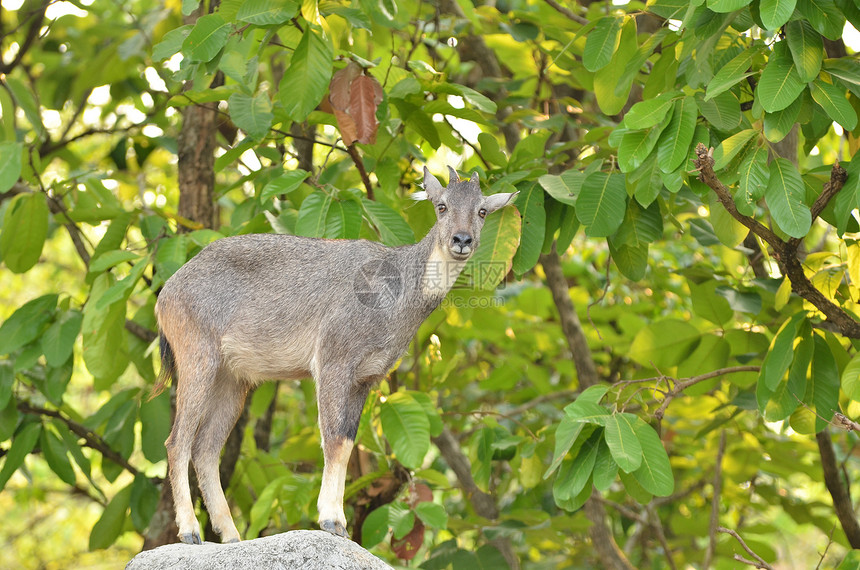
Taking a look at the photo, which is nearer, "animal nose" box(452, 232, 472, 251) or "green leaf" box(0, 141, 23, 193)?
"animal nose" box(452, 232, 472, 251)

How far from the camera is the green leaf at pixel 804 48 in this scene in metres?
4.86

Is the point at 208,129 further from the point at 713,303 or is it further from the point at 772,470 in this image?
the point at 772,470

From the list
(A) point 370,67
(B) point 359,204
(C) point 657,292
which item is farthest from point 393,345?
(C) point 657,292

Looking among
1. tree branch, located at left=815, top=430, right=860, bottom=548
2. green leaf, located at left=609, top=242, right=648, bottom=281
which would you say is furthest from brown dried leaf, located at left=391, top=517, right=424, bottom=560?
tree branch, located at left=815, top=430, right=860, bottom=548

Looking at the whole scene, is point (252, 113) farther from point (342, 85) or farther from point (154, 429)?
point (154, 429)

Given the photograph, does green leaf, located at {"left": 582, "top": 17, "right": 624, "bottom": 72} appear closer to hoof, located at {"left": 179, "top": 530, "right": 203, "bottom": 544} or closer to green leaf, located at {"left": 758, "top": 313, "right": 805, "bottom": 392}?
green leaf, located at {"left": 758, "top": 313, "right": 805, "bottom": 392}

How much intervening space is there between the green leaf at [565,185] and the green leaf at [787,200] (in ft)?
4.31

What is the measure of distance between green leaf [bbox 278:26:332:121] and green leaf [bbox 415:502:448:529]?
123 inches

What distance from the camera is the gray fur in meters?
5.10

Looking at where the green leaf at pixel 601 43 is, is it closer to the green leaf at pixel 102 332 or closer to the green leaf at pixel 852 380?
the green leaf at pixel 852 380

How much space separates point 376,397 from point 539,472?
186cm

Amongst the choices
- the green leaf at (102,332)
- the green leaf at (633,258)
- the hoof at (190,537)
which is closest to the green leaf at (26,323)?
the green leaf at (102,332)

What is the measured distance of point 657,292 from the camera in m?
11.0

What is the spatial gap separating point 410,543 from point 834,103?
4.55 metres
